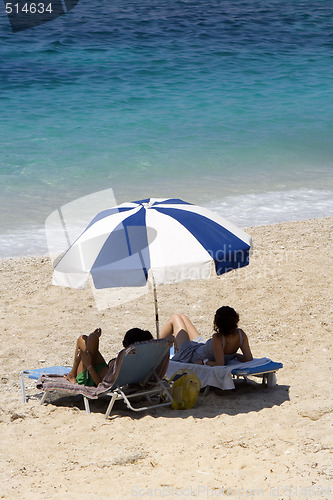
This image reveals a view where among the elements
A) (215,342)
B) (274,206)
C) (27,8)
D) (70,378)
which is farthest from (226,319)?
(27,8)

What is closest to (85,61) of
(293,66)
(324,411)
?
(293,66)

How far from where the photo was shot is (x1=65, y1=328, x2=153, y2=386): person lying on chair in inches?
198

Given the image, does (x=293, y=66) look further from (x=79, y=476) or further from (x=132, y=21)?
(x=79, y=476)

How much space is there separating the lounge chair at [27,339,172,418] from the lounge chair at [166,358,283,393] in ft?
1.04

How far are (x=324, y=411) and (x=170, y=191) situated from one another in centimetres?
877

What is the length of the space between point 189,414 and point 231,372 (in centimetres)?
49

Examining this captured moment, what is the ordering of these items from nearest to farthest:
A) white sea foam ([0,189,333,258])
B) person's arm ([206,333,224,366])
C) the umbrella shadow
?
1. the umbrella shadow
2. person's arm ([206,333,224,366])
3. white sea foam ([0,189,333,258])

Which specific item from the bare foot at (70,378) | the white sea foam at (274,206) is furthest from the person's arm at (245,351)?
the white sea foam at (274,206)

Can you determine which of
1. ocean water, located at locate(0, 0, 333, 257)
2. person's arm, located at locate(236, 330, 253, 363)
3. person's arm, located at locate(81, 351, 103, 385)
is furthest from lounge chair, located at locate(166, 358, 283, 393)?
ocean water, located at locate(0, 0, 333, 257)

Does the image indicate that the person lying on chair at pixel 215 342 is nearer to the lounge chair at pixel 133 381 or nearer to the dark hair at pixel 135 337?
the lounge chair at pixel 133 381

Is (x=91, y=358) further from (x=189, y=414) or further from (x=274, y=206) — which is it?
(x=274, y=206)

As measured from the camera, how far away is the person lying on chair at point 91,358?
198 inches

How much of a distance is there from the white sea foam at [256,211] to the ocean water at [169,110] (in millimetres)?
31

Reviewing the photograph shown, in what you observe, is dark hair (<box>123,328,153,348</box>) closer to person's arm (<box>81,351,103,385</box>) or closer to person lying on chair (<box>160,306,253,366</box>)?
person's arm (<box>81,351,103,385</box>)
